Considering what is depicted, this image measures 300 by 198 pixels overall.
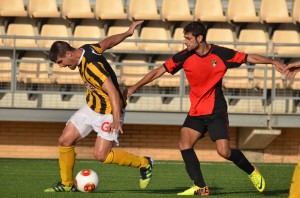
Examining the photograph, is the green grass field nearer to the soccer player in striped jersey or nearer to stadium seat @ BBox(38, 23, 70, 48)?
the soccer player in striped jersey

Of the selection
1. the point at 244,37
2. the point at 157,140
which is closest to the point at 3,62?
the point at 157,140

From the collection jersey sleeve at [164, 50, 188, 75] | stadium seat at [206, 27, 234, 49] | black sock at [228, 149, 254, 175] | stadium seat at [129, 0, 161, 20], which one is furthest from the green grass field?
stadium seat at [129, 0, 161, 20]

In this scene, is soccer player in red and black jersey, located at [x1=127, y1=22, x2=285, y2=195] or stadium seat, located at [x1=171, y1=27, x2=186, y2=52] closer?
soccer player in red and black jersey, located at [x1=127, y1=22, x2=285, y2=195]

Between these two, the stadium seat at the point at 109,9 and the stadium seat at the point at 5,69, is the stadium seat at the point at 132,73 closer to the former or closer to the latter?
the stadium seat at the point at 109,9

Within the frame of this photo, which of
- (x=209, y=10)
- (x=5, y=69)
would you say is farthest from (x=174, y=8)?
(x=5, y=69)

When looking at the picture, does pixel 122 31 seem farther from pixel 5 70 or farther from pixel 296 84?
pixel 296 84

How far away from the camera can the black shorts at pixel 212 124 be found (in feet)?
29.2

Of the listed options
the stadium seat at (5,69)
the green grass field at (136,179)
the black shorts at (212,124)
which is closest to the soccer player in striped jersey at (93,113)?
the green grass field at (136,179)

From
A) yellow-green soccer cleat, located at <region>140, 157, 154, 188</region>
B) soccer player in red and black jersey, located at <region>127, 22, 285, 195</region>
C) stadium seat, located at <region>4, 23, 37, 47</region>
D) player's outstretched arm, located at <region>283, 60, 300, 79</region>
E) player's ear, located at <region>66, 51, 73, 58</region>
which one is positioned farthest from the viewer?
stadium seat, located at <region>4, 23, 37, 47</region>

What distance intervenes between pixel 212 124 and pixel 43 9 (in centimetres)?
831

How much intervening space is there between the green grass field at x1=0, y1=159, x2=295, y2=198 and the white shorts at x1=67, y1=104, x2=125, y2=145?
1.95 ft

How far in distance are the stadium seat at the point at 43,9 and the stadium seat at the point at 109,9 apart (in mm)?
→ 766

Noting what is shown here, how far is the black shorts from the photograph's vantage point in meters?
8.91

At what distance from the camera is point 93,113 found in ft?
28.8
